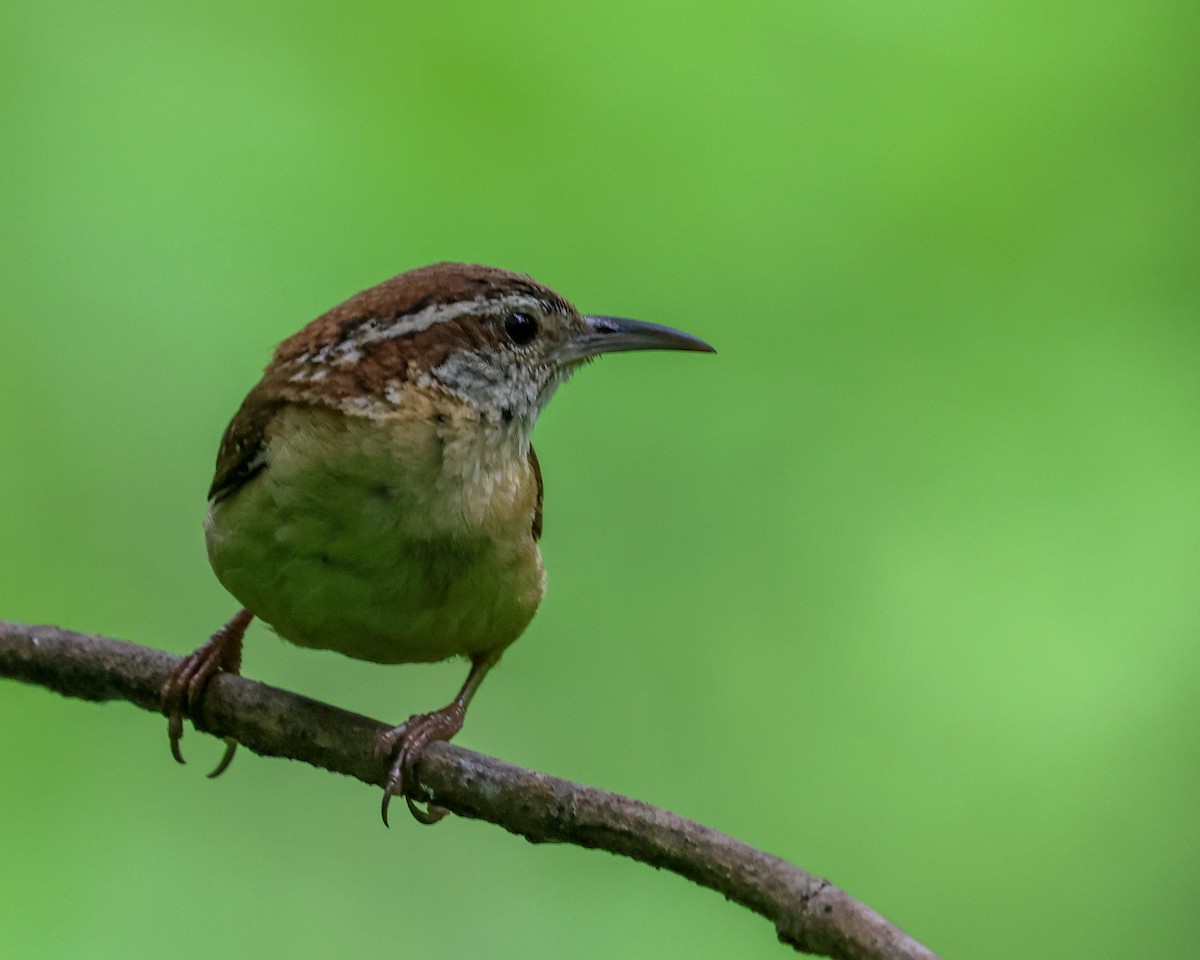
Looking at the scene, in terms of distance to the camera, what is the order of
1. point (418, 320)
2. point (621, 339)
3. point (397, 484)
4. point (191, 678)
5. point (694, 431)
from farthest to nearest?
1. point (694, 431)
2. point (621, 339)
3. point (191, 678)
4. point (418, 320)
5. point (397, 484)

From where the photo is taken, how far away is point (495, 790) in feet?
10.2

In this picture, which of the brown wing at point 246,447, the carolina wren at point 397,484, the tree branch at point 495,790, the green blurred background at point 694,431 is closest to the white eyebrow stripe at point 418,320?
the carolina wren at point 397,484

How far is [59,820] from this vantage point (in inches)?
208

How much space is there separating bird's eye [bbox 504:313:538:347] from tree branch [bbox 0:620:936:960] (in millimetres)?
1099

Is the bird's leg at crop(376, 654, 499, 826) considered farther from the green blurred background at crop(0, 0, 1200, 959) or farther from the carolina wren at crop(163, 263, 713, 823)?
the green blurred background at crop(0, 0, 1200, 959)

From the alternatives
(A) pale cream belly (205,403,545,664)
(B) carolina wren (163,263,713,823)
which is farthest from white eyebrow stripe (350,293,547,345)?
(A) pale cream belly (205,403,545,664)

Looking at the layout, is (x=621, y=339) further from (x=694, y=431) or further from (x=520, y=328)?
(x=694, y=431)

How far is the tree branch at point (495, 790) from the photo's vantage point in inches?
103

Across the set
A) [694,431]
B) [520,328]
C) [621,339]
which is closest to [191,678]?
[520,328]

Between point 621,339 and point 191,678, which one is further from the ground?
point 621,339

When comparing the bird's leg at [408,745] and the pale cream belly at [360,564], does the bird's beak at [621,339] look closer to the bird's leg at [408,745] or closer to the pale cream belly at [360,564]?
the pale cream belly at [360,564]

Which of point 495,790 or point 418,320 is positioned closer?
point 495,790

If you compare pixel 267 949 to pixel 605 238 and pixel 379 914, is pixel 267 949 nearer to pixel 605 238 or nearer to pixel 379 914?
pixel 379 914

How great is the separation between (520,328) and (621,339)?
37 centimetres
